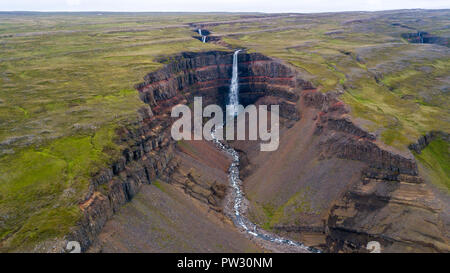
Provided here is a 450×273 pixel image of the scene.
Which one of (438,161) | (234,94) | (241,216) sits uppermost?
(234,94)

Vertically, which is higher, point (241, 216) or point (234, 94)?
point (234, 94)

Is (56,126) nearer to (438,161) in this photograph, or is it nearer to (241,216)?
(241,216)

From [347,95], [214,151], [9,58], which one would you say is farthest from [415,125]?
[9,58]

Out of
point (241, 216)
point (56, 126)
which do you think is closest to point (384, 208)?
point (241, 216)

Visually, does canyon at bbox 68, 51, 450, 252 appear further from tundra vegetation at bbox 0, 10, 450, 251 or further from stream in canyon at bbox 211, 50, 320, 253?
tundra vegetation at bbox 0, 10, 450, 251

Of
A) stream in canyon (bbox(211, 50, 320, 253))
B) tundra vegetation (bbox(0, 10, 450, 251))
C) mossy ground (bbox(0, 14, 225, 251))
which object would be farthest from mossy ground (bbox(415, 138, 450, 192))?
mossy ground (bbox(0, 14, 225, 251))
